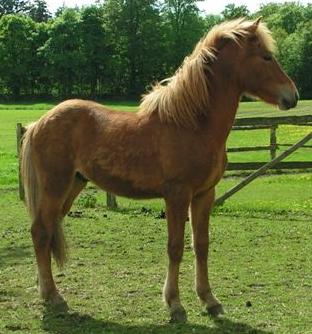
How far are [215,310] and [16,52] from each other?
2701 inches

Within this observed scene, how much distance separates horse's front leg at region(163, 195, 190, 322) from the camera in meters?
5.19

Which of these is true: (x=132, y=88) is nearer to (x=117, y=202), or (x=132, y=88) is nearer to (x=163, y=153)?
(x=117, y=202)

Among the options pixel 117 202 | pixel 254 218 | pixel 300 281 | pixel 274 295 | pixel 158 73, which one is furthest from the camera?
pixel 158 73

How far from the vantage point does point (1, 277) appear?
6703 millimetres

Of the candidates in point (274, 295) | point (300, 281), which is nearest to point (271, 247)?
point (300, 281)

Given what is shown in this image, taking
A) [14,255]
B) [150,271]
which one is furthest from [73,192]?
[14,255]

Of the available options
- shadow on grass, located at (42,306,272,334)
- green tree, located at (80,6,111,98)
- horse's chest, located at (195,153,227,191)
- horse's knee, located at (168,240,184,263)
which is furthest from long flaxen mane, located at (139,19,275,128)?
green tree, located at (80,6,111,98)

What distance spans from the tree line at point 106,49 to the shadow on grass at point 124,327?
177 ft

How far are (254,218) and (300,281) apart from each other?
3934 millimetres

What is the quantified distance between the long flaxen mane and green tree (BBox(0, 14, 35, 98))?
63.5m

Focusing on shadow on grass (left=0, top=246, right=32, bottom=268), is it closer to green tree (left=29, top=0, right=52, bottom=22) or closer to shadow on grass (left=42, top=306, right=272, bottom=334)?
shadow on grass (left=42, top=306, right=272, bottom=334)

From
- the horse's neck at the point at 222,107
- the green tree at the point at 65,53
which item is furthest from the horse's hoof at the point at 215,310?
the green tree at the point at 65,53

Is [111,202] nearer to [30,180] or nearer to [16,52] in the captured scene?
[30,180]

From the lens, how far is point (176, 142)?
5215 mm
